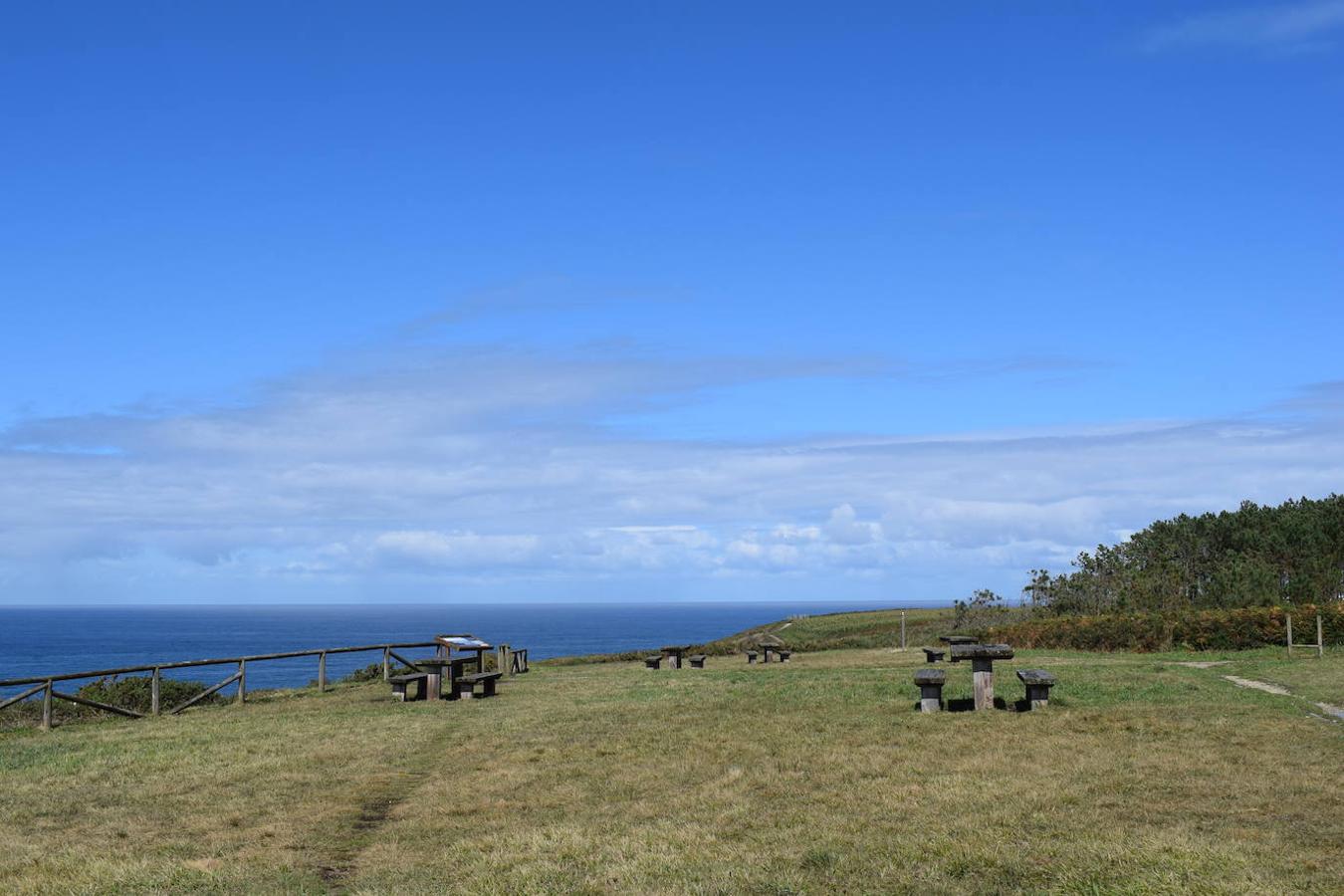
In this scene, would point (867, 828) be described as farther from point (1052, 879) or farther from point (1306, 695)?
point (1306, 695)

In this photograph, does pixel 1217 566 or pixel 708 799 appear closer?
pixel 708 799

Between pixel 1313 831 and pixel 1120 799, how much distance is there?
78.5 inches

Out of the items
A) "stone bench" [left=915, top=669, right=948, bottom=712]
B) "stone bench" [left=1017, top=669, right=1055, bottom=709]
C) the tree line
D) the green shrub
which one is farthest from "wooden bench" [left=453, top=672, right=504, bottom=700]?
the tree line

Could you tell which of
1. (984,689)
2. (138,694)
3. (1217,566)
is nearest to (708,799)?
(984,689)

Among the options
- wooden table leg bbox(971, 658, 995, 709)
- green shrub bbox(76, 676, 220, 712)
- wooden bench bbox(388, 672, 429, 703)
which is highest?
wooden table leg bbox(971, 658, 995, 709)

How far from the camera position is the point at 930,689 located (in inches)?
775

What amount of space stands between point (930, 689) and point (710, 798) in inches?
316

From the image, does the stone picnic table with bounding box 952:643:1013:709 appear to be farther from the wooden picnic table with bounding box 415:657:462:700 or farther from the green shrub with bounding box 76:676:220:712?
the green shrub with bounding box 76:676:220:712

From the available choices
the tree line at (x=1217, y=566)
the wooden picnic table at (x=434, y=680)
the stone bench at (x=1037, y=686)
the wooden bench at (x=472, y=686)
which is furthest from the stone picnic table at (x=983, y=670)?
the tree line at (x=1217, y=566)

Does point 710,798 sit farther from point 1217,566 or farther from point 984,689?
point 1217,566

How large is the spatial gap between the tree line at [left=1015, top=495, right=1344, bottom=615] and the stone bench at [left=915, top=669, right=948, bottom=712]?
113 ft

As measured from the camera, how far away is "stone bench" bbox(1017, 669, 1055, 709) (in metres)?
19.5

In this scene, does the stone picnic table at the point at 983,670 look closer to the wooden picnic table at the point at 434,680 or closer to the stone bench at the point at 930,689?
the stone bench at the point at 930,689

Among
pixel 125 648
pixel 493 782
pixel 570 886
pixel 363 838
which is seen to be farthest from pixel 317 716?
pixel 125 648
